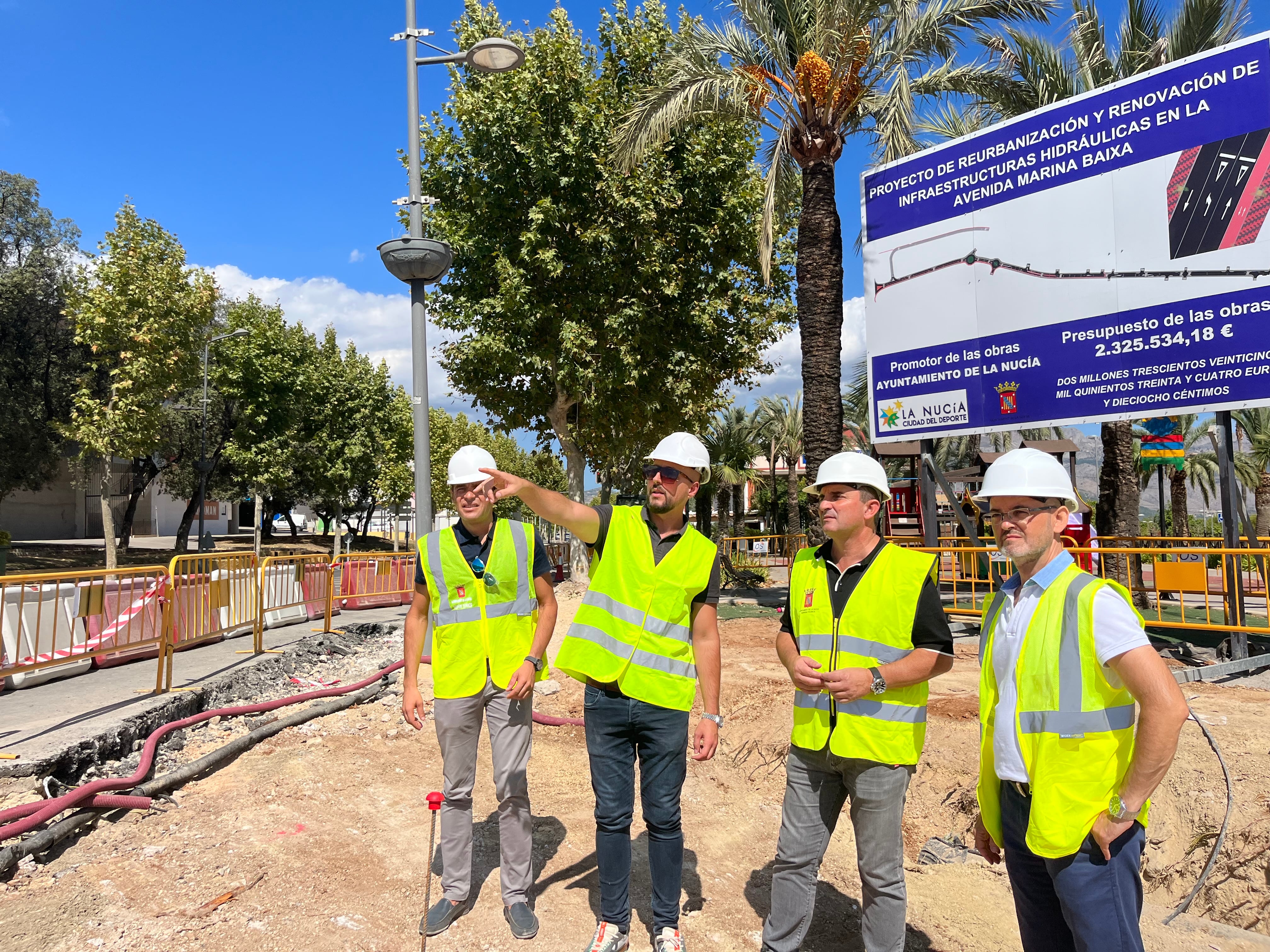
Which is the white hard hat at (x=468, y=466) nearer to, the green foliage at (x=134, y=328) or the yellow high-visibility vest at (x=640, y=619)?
the yellow high-visibility vest at (x=640, y=619)

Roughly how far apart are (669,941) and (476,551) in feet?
6.06

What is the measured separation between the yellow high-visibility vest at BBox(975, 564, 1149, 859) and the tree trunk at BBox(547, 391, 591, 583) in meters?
16.7

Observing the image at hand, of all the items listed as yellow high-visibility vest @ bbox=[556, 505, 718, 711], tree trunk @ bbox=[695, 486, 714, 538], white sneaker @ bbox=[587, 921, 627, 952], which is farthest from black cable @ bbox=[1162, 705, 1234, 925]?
tree trunk @ bbox=[695, 486, 714, 538]

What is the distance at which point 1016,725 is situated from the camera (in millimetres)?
2396

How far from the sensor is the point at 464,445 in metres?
44.8

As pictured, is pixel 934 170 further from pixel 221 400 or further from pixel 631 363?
pixel 221 400

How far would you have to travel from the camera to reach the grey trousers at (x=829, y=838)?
9.79ft

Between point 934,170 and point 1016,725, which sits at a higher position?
point 934,170

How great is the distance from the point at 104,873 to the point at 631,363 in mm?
14242

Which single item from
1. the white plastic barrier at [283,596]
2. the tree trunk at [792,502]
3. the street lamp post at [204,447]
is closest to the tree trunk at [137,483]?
the street lamp post at [204,447]

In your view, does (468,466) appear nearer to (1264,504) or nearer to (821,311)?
(821,311)

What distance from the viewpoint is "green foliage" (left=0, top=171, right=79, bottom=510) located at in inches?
963

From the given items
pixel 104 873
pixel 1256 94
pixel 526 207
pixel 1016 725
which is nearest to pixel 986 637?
pixel 1016 725

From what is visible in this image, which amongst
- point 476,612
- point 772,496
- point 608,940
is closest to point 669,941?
point 608,940
